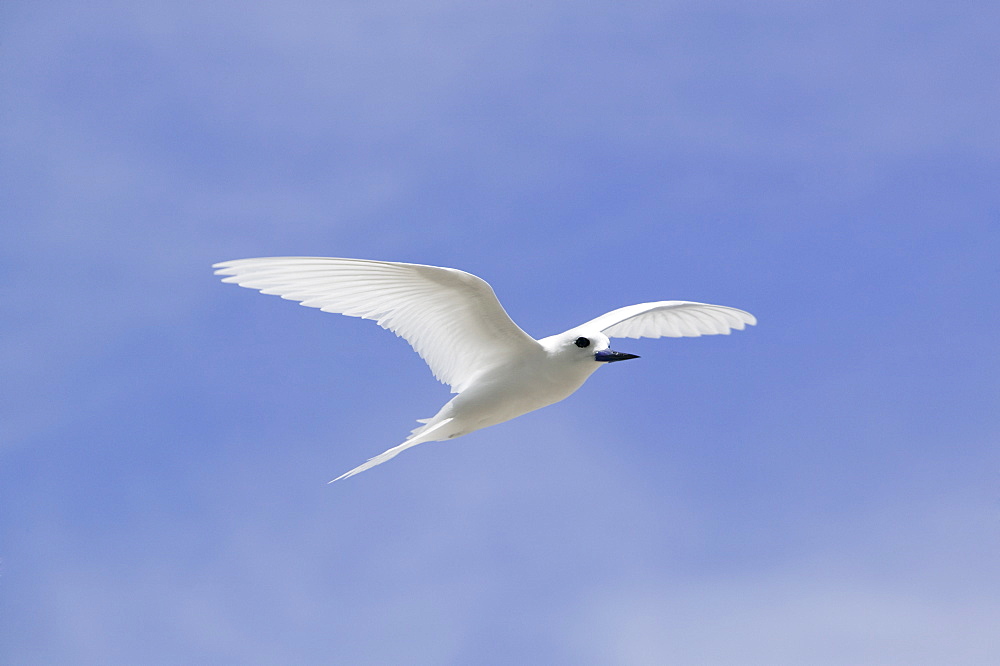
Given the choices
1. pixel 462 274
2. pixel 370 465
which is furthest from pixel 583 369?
pixel 370 465

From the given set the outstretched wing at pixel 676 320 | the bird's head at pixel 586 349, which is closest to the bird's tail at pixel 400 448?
the bird's head at pixel 586 349

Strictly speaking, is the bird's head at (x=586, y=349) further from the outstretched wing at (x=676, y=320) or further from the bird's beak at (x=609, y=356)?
the outstretched wing at (x=676, y=320)

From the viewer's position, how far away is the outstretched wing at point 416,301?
20.9 feet

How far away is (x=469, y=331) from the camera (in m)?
7.01

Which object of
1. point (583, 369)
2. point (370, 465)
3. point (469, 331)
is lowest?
point (370, 465)

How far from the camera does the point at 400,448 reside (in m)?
6.78

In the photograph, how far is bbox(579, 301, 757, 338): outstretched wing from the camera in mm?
8102

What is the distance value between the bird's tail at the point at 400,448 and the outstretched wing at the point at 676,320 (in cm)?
182

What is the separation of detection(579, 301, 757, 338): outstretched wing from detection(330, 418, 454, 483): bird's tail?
5.96 feet

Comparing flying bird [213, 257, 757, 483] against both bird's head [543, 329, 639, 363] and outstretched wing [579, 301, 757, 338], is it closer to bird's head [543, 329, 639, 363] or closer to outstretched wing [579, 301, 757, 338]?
bird's head [543, 329, 639, 363]

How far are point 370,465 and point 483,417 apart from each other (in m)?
0.93

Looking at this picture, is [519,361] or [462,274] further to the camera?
[519,361]

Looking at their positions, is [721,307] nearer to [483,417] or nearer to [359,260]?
[483,417]

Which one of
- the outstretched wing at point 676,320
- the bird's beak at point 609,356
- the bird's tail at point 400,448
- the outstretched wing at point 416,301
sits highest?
the outstretched wing at point 676,320
